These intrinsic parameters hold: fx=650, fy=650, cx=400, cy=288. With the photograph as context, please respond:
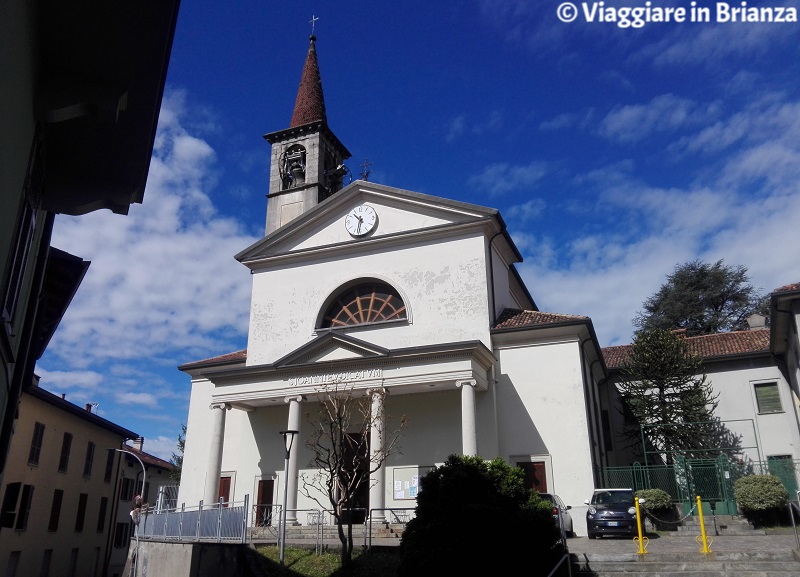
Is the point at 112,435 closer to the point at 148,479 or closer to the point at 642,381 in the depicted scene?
the point at 148,479

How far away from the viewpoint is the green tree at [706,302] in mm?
44562

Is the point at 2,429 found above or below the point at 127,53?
below

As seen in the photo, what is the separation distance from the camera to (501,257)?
2603 cm

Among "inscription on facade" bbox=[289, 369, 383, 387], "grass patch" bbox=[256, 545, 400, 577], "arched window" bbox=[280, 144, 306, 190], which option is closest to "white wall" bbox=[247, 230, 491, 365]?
"inscription on facade" bbox=[289, 369, 383, 387]

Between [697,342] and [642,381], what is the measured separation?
5.54m

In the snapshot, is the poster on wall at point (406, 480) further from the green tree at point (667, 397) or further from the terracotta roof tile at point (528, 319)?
the green tree at point (667, 397)

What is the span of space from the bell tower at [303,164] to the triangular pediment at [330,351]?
34.2 ft

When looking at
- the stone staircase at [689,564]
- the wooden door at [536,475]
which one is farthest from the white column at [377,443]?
the stone staircase at [689,564]

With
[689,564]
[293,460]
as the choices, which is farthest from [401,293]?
[689,564]

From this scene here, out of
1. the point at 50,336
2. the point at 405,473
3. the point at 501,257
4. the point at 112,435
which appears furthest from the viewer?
the point at 112,435

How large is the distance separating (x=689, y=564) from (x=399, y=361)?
10.8 metres

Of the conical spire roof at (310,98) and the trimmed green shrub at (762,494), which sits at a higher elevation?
the conical spire roof at (310,98)

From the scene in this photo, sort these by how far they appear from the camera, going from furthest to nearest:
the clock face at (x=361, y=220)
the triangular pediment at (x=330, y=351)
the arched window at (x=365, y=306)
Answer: the clock face at (x=361, y=220), the arched window at (x=365, y=306), the triangular pediment at (x=330, y=351)

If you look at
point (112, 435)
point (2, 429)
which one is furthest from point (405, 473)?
point (112, 435)
